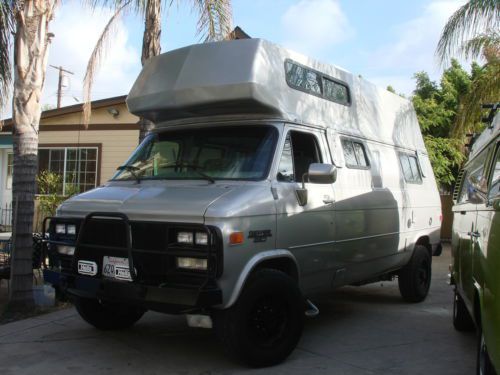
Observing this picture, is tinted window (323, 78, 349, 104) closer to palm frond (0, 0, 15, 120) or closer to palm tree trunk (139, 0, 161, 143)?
palm tree trunk (139, 0, 161, 143)

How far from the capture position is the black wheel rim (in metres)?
4.71

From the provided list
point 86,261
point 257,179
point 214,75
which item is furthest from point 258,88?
point 86,261

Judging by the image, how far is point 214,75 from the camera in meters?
5.29

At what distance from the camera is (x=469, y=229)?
491cm

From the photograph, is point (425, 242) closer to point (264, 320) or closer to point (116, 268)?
point (264, 320)

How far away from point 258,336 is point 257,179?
4.53 feet

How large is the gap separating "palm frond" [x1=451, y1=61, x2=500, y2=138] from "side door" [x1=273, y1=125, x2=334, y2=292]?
7.84m

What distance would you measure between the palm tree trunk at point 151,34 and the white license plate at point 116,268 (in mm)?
4530

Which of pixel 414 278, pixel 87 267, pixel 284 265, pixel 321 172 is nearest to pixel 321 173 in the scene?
pixel 321 172

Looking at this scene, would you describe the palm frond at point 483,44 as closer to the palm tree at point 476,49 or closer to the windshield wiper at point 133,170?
the palm tree at point 476,49

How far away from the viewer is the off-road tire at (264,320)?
4.48 metres

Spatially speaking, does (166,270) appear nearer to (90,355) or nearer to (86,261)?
(86,261)

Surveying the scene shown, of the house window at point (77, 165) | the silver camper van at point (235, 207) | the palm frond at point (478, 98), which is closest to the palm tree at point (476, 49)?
the palm frond at point (478, 98)

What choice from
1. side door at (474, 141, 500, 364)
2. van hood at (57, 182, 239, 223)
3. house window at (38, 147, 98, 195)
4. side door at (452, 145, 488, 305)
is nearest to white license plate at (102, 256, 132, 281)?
van hood at (57, 182, 239, 223)
